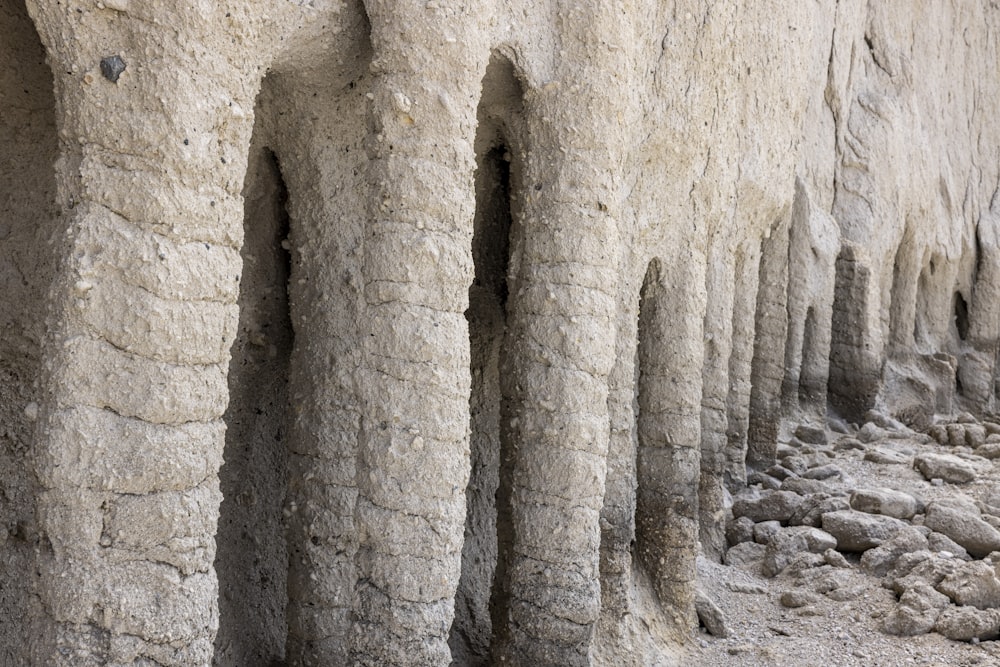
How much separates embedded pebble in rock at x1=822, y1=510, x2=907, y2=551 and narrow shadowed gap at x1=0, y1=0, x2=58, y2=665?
18.1ft

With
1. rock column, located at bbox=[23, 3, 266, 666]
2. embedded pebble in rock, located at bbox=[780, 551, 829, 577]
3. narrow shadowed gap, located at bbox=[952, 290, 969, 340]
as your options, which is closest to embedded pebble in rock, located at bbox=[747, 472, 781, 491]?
embedded pebble in rock, located at bbox=[780, 551, 829, 577]

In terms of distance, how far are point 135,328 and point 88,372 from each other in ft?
0.56

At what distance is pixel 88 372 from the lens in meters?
2.93

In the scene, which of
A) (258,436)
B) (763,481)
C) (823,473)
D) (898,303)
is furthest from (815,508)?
(898,303)

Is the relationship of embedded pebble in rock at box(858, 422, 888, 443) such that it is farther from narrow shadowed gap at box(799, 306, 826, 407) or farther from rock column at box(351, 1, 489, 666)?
rock column at box(351, 1, 489, 666)

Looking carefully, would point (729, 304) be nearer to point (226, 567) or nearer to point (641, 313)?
point (641, 313)

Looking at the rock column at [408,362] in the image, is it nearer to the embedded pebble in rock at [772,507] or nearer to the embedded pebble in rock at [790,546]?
the embedded pebble in rock at [790,546]

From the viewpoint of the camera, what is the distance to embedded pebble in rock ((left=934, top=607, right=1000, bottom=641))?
5.78m

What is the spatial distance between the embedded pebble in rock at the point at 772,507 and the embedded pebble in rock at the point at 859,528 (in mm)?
528

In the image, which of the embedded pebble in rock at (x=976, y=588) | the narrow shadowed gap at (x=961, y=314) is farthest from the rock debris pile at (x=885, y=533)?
the narrow shadowed gap at (x=961, y=314)

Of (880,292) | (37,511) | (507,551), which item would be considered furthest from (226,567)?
(880,292)

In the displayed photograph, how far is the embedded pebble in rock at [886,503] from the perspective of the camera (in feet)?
25.6

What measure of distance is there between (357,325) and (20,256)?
1.20 meters

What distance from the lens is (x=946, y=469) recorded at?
30.0ft
